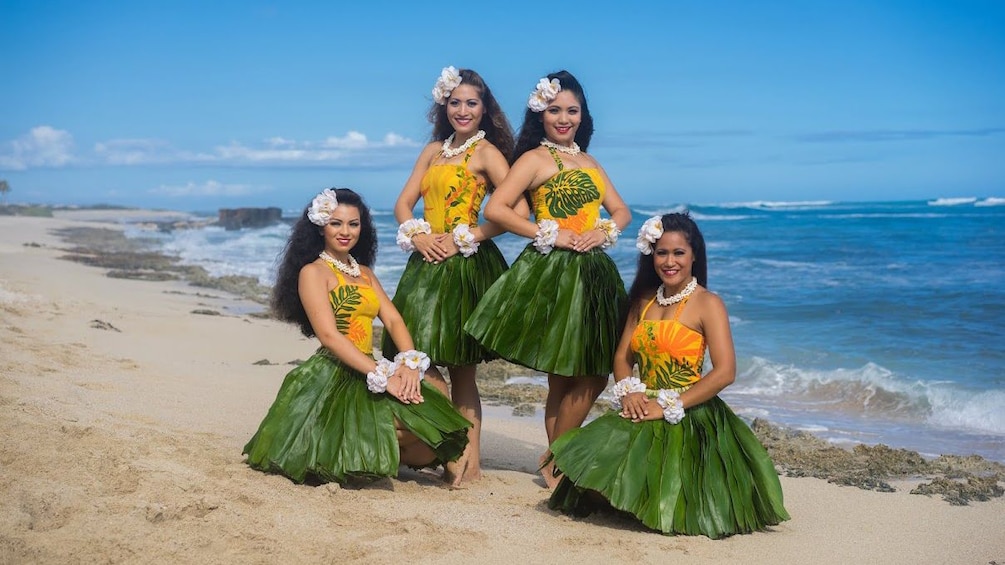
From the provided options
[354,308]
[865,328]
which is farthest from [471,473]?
[865,328]

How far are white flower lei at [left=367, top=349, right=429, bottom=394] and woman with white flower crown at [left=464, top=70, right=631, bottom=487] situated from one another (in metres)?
0.29

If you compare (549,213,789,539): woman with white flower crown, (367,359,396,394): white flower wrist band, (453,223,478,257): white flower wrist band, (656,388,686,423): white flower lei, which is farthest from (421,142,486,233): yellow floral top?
(656,388,686,423): white flower lei

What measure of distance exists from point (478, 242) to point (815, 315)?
830 cm

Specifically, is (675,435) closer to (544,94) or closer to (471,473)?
(471,473)

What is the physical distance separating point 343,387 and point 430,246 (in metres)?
0.82

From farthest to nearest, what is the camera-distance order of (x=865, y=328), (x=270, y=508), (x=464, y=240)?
(x=865, y=328), (x=464, y=240), (x=270, y=508)

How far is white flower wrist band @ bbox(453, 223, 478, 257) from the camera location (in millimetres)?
4793

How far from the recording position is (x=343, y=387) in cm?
452

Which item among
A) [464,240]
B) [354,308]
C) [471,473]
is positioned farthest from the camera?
[471,473]

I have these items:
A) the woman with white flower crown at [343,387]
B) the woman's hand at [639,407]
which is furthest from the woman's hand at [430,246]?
the woman's hand at [639,407]

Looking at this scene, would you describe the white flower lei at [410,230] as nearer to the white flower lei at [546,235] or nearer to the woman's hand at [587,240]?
the white flower lei at [546,235]

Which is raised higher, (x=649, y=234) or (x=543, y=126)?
(x=543, y=126)

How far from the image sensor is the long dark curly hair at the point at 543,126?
15.9ft

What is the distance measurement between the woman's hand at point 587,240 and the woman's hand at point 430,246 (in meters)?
0.61
